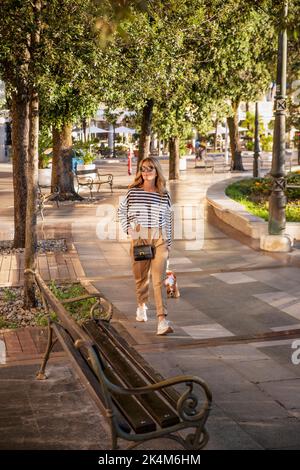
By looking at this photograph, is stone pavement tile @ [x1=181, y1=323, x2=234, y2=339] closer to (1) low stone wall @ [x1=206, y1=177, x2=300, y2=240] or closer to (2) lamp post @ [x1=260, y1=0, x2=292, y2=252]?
(2) lamp post @ [x1=260, y1=0, x2=292, y2=252]

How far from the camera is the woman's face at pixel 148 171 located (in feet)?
25.7

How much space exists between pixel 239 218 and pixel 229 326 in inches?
318

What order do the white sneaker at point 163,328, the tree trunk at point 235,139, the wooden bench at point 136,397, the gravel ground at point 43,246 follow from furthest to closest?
the tree trunk at point 235,139 < the gravel ground at point 43,246 < the white sneaker at point 163,328 < the wooden bench at point 136,397

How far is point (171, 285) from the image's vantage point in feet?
30.3

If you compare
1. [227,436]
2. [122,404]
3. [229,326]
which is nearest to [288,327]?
[229,326]

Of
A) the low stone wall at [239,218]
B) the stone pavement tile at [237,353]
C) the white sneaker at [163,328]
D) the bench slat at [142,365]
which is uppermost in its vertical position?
the bench slat at [142,365]

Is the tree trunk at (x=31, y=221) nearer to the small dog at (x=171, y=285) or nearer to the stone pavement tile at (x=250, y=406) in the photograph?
the small dog at (x=171, y=285)

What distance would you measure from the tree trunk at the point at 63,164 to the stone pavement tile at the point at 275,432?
1790 cm

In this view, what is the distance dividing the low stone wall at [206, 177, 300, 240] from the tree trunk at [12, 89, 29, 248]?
456 cm

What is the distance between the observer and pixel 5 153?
50.5 metres

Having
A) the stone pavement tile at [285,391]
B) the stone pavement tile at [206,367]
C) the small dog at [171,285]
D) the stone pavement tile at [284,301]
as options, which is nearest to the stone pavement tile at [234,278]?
the stone pavement tile at [284,301]

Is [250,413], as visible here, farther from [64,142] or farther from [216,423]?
[64,142]

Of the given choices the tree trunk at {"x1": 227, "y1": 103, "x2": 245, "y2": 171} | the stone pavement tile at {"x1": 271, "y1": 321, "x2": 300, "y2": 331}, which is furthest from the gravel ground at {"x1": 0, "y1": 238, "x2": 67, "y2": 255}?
the tree trunk at {"x1": 227, "y1": 103, "x2": 245, "y2": 171}

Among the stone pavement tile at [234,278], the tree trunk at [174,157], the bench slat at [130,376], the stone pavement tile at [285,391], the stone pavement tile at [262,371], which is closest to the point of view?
the bench slat at [130,376]
